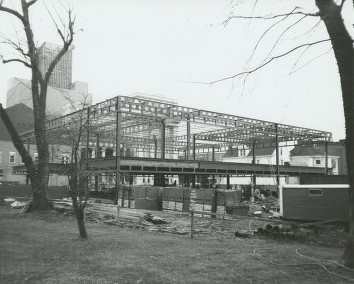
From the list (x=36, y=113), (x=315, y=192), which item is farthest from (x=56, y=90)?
(x=315, y=192)

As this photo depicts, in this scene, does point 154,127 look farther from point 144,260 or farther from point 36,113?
point 144,260

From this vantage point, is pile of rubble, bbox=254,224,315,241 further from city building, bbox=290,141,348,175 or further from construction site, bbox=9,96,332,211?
city building, bbox=290,141,348,175

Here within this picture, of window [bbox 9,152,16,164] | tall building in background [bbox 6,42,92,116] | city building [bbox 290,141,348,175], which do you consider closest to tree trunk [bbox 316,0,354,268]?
tall building in background [bbox 6,42,92,116]

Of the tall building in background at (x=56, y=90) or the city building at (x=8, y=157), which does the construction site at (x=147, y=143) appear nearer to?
the tall building in background at (x=56, y=90)

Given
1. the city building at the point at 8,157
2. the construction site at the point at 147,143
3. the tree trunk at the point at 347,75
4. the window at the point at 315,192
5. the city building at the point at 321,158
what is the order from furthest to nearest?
the city building at the point at 321,158
the city building at the point at 8,157
the construction site at the point at 147,143
the window at the point at 315,192
the tree trunk at the point at 347,75

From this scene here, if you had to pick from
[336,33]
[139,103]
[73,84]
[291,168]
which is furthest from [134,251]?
[73,84]

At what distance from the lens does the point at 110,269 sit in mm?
7348

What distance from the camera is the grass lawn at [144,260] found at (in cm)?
688

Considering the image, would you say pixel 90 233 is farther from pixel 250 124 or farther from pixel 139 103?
pixel 250 124

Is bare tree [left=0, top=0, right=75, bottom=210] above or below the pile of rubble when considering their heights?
above

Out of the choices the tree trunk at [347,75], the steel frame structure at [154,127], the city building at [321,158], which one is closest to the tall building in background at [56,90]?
the steel frame structure at [154,127]

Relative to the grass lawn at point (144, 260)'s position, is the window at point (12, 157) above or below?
above

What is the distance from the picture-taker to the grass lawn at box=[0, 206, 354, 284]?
6875mm

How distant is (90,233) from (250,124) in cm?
2986
